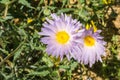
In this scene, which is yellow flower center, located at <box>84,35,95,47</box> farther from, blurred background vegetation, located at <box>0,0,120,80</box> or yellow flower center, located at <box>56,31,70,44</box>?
blurred background vegetation, located at <box>0,0,120,80</box>

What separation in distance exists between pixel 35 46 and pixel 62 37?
0.85 ft

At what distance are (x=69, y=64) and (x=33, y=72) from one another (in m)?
0.19

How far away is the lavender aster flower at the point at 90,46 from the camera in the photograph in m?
1.43

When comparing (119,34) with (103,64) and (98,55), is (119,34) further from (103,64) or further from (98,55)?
(98,55)

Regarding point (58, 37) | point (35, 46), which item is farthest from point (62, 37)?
point (35, 46)

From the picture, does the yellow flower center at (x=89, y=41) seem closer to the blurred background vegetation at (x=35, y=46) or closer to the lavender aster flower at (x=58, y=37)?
the lavender aster flower at (x=58, y=37)

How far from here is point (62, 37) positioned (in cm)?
149

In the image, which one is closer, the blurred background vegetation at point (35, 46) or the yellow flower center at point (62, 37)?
the yellow flower center at point (62, 37)

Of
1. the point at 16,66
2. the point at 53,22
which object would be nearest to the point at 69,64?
the point at 16,66

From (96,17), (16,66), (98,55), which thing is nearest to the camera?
(98,55)

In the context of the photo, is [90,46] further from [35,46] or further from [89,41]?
[35,46]

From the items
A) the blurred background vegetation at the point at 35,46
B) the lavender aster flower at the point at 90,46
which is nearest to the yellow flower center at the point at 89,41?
the lavender aster flower at the point at 90,46

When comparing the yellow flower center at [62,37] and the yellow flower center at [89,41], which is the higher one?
the yellow flower center at [62,37]

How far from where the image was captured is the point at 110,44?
260 centimetres
